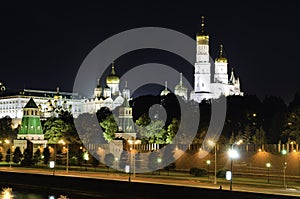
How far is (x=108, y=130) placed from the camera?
8050 cm

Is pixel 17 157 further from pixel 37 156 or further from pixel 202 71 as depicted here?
pixel 202 71

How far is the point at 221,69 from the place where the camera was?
135m

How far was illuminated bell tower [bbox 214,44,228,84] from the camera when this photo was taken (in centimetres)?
13188

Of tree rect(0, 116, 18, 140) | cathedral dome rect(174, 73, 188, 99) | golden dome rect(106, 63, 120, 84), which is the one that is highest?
golden dome rect(106, 63, 120, 84)

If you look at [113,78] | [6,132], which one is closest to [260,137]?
[6,132]

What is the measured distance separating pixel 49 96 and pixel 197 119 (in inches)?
4336

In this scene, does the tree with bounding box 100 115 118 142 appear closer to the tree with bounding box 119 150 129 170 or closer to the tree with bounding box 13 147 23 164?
the tree with bounding box 119 150 129 170

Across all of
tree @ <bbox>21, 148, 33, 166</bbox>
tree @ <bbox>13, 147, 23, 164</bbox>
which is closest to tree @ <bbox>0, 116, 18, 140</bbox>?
tree @ <bbox>13, 147, 23, 164</bbox>

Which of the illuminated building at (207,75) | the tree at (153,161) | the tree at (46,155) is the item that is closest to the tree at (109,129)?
the tree at (46,155)

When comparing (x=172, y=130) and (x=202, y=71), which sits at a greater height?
(x=202, y=71)

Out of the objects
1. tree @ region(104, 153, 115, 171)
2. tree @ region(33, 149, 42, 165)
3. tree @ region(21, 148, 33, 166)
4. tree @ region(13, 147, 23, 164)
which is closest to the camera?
tree @ region(104, 153, 115, 171)

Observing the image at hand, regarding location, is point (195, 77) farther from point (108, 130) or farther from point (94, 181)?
point (94, 181)

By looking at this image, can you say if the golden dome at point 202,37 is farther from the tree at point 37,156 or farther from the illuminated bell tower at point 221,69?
the tree at point 37,156

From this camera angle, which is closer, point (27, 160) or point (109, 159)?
point (27, 160)
